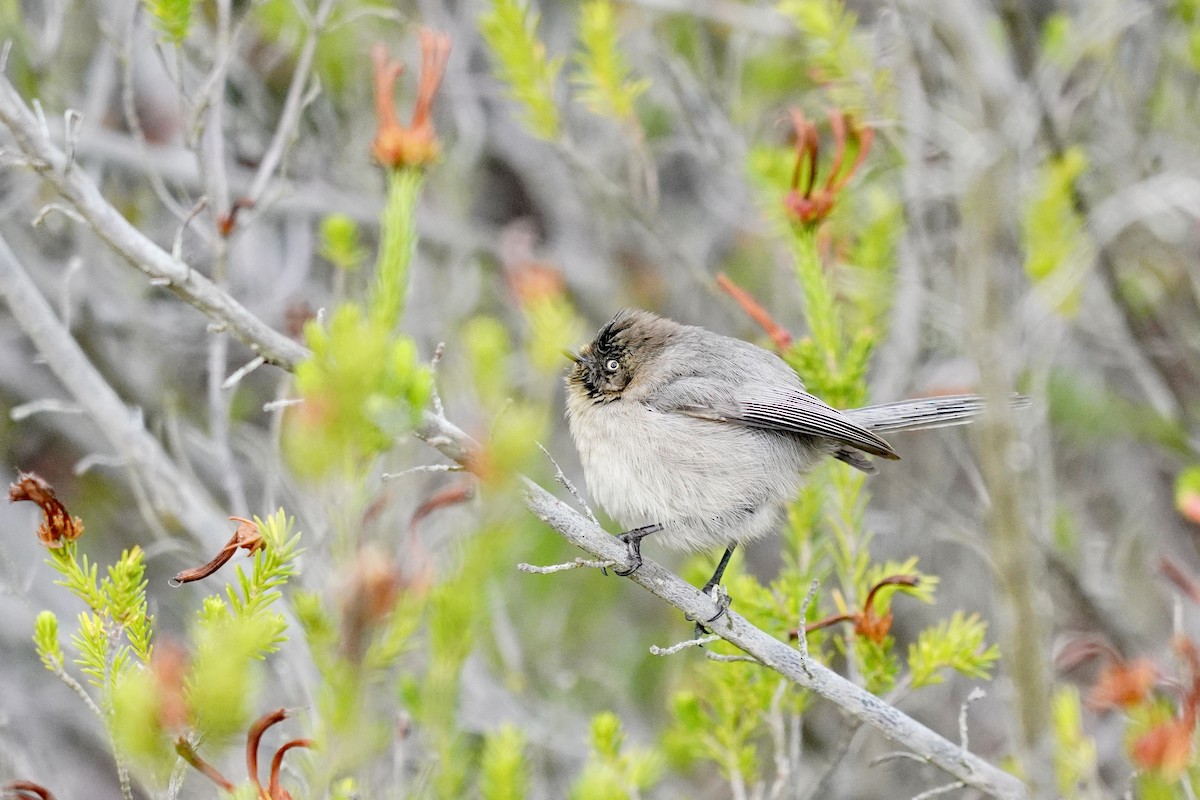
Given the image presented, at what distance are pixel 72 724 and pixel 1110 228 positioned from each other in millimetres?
4506

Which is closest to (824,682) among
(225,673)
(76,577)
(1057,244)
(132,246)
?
(225,673)

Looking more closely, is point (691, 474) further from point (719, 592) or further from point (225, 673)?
point (225, 673)

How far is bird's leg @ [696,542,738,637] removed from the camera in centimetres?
253

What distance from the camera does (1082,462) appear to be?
559 cm

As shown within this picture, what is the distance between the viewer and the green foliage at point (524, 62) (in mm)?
3365

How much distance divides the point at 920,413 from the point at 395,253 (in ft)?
5.66

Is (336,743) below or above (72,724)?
above

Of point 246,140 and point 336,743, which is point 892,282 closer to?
point 246,140

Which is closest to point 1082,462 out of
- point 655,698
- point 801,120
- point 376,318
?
point 655,698

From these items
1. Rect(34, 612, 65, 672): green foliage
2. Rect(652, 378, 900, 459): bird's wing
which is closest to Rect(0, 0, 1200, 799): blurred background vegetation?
Rect(34, 612, 65, 672): green foliage

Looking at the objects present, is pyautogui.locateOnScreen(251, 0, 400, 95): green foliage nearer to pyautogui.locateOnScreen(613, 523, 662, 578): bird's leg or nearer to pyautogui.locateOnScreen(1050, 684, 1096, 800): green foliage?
pyautogui.locateOnScreen(613, 523, 662, 578): bird's leg

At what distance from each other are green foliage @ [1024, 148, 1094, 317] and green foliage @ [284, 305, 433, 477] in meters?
2.57

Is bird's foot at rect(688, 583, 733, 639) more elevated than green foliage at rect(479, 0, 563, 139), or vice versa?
green foliage at rect(479, 0, 563, 139)

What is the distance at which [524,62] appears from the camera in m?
3.46
